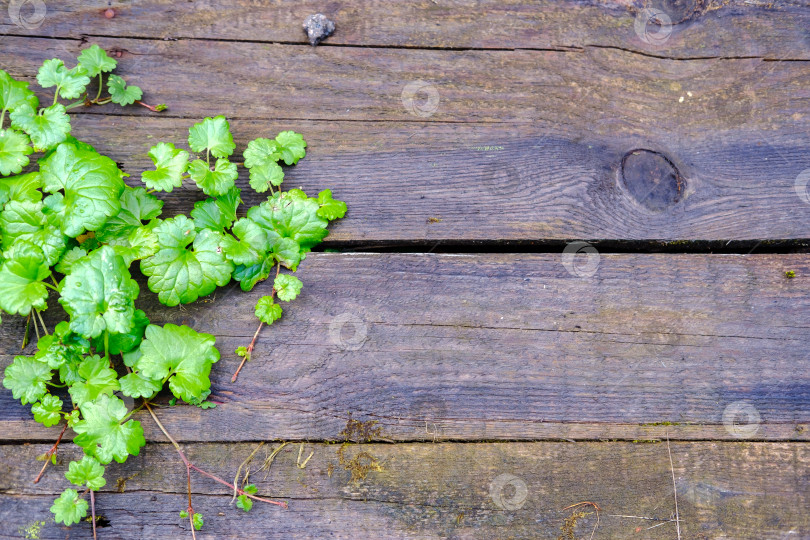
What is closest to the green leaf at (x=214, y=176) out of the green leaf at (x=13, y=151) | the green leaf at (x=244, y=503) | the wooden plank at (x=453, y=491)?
the green leaf at (x=13, y=151)

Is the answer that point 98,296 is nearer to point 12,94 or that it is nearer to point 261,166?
point 261,166

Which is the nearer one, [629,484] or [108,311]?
[108,311]

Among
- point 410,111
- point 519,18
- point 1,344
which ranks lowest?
point 1,344

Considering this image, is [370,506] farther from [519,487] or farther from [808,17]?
[808,17]

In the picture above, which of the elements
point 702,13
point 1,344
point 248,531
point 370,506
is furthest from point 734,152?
point 1,344

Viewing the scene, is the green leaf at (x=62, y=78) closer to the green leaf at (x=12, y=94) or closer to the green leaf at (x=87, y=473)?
the green leaf at (x=12, y=94)

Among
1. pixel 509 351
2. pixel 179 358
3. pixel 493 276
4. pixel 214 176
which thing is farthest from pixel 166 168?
pixel 509 351

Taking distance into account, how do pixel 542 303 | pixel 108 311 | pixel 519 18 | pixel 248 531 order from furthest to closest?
pixel 519 18 → pixel 542 303 → pixel 248 531 → pixel 108 311
